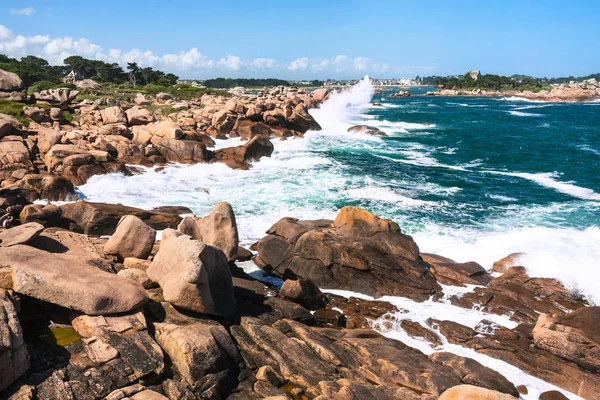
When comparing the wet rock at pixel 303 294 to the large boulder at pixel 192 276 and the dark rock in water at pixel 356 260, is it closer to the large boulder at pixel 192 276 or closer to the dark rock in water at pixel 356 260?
the dark rock in water at pixel 356 260

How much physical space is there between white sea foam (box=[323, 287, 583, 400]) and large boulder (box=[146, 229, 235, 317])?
5.48m

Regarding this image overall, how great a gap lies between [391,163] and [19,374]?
36.0m

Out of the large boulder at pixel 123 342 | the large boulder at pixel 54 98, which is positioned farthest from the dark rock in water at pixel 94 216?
the large boulder at pixel 54 98

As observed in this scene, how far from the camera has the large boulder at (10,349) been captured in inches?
302

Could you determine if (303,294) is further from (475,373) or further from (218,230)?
(475,373)

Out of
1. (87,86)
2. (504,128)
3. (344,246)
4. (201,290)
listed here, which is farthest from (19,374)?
(504,128)

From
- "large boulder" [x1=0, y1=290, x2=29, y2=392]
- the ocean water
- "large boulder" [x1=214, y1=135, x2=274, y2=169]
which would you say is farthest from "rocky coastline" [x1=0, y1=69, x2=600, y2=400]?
"large boulder" [x1=214, y1=135, x2=274, y2=169]

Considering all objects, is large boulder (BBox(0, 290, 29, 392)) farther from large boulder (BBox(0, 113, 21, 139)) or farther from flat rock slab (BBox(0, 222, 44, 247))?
large boulder (BBox(0, 113, 21, 139))

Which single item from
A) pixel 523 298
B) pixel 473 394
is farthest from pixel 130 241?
pixel 523 298

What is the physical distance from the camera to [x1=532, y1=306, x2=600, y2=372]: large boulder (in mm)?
12477

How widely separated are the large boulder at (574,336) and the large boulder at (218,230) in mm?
10811

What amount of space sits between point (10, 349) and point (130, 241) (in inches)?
231

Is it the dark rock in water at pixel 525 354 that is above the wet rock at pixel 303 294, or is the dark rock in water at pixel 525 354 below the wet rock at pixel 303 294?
below

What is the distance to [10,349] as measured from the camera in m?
7.82
